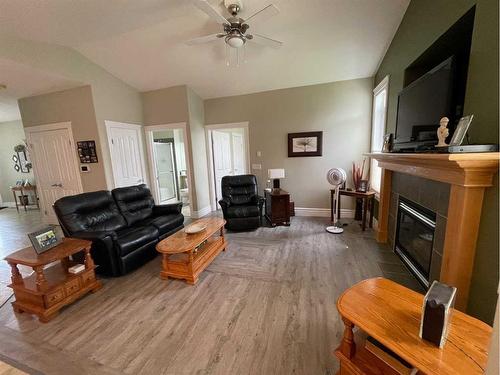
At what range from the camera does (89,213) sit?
2.90 m

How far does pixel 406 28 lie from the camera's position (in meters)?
2.62

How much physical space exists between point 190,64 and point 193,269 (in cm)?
330

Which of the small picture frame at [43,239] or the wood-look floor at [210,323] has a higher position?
the small picture frame at [43,239]

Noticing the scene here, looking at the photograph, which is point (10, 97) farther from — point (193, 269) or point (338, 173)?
point (338, 173)

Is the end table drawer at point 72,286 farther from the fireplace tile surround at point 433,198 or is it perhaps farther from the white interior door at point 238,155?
the white interior door at point 238,155

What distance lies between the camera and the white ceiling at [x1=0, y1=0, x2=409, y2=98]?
2512 millimetres

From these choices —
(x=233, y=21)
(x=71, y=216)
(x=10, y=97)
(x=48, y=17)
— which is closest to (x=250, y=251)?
(x=71, y=216)

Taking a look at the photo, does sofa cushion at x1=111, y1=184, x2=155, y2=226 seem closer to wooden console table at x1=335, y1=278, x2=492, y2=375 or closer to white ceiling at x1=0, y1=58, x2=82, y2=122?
white ceiling at x1=0, y1=58, x2=82, y2=122

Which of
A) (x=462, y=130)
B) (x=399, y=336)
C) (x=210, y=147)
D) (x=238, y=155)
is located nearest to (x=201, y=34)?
(x=210, y=147)

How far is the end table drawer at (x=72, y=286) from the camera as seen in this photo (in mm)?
2135

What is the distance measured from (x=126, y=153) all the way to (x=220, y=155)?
207 centimetres

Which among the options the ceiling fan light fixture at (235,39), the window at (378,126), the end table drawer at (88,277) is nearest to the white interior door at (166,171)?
the end table drawer at (88,277)

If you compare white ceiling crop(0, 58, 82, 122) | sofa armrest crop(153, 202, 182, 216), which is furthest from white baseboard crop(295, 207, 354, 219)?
white ceiling crop(0, 58, 82, 122)

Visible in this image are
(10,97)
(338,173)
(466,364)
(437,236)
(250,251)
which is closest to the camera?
(466,364)
